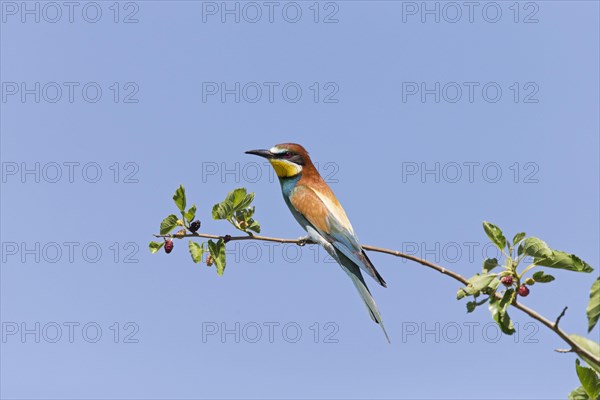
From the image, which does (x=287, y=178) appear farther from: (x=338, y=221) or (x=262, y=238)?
(x=262, y=238)

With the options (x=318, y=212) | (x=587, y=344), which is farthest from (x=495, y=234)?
(x=318, y=212)

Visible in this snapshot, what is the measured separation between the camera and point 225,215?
2.82m

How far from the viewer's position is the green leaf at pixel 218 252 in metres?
2.72

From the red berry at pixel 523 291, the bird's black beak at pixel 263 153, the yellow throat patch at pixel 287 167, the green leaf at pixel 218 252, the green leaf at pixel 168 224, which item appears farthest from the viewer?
the yellow throat patch at pixel 287 167

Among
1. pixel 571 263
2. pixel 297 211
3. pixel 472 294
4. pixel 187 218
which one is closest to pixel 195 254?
pixel 187 218

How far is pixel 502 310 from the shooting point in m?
2.15

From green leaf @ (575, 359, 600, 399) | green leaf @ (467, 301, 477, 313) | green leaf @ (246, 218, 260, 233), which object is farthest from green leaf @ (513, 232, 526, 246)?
green leaf @ (246, 218, 260, 233)

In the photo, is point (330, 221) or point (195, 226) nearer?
point (195, 226)

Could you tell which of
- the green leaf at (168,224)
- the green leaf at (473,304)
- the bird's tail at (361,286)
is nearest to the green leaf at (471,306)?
the green leaf at (473,304)

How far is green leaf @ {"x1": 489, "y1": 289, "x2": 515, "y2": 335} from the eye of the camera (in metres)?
2.16

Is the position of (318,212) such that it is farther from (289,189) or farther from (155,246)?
(155,246)

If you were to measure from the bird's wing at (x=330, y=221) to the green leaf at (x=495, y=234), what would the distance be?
1132 millimetres

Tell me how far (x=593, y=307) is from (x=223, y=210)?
4.71 ft

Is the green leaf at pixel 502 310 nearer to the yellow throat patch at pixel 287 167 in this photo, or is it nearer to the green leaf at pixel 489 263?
the green leaf at pixel 489 263
